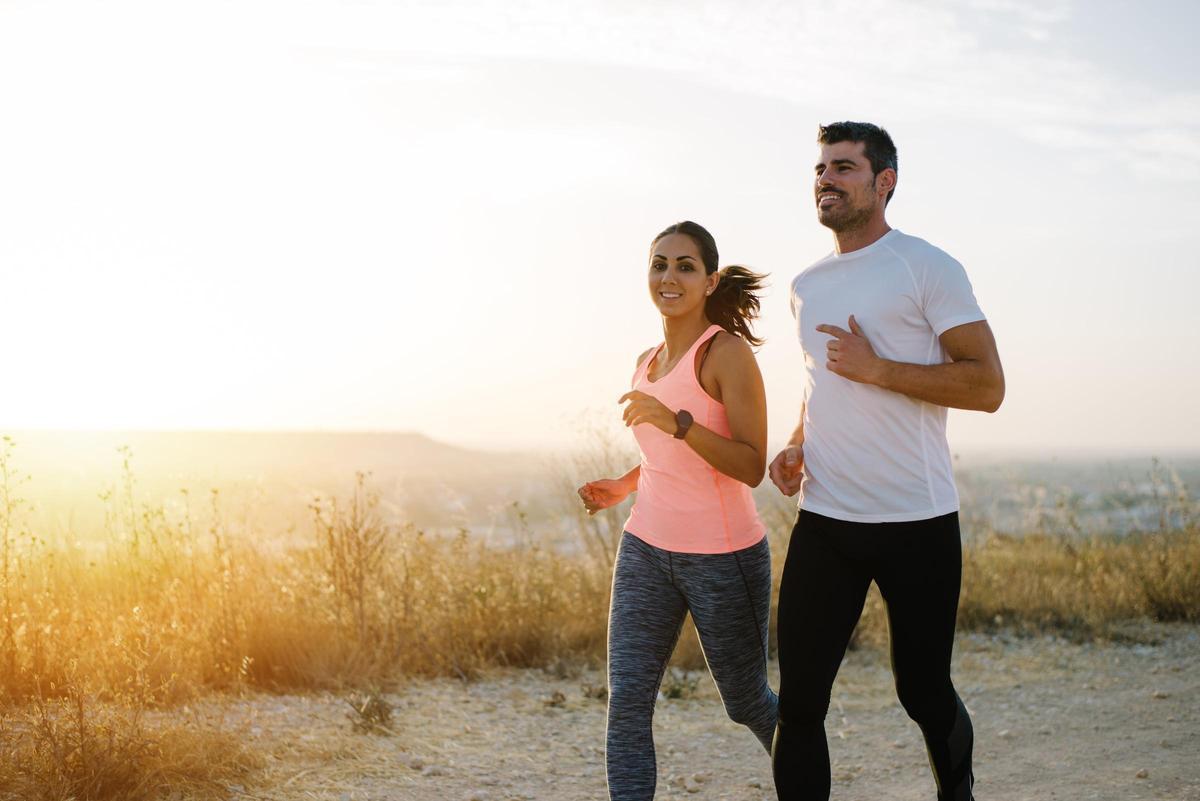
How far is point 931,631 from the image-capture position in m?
3.26

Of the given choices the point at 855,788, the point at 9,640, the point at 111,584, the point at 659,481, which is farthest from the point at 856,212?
the point at 111,584

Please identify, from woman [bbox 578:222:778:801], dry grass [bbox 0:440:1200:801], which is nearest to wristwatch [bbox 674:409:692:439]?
woman [bbox 578:222:778:801]

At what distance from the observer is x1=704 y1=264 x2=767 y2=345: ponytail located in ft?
12.6

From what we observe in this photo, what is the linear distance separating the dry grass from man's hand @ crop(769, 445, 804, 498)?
277 cm

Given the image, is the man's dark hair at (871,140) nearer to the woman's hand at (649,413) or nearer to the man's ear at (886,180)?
the man's ear at (886,180)

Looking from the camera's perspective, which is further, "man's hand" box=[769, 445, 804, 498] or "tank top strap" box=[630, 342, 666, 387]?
"tank top strap" box=[630, 342, 666, 387]

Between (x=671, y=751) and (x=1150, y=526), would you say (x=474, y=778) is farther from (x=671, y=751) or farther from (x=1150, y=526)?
(x=1150, y=526)

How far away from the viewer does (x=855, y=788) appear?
16.8 ft

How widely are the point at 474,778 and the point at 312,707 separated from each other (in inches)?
48.5

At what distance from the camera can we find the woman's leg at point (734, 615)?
3.49 m

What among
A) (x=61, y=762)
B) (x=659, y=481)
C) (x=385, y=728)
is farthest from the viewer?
(x=385, y=728)

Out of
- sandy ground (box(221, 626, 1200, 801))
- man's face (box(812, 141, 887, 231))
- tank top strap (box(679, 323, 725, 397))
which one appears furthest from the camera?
sandy ground (box(221, 626, 1200, 801))

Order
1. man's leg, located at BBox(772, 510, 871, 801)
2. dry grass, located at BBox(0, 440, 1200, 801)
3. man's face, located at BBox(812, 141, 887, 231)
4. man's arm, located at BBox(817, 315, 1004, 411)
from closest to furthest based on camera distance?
man's arm, located at BBox(817, 315, 1004, 411) → man's leg, located at BBox(772, 510, 871, 801) → man's face, located at BBox(812, 141, 887, 231) → dry grass, located at BBox(0, 440, 1200, 801)

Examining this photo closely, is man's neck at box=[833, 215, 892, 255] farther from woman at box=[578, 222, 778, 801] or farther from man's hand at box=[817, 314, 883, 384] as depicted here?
woman at box=[578, 222, 778, 801]
